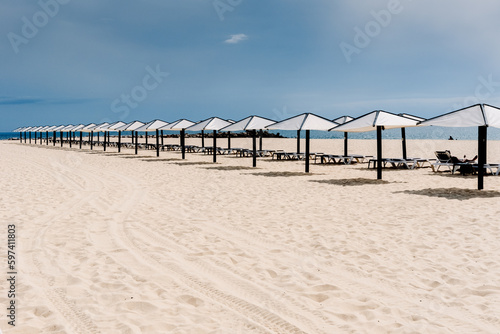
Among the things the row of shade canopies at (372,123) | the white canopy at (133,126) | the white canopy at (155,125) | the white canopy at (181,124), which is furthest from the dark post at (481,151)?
the white canopy at (133,126)

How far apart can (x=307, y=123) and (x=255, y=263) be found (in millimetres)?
9993

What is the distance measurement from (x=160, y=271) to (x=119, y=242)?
4.63 feet

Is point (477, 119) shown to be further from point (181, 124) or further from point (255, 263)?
point (181, 124)

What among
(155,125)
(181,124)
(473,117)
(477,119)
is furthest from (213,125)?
(477,119)

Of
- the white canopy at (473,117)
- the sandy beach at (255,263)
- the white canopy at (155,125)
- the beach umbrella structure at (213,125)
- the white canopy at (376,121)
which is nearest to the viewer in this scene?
the sandy beach at (255,263)

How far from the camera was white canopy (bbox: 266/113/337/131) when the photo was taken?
45.3ft

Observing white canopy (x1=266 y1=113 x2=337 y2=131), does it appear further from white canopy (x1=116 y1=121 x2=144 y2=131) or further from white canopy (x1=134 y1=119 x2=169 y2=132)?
white canopy (x1=116 y1=121 x2=144 y2=131)

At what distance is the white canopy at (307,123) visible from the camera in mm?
13805

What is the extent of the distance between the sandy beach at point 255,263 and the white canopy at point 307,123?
4975 mm

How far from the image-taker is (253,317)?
3.22m

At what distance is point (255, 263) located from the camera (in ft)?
15.0

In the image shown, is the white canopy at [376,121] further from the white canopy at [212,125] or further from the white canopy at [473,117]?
the white canopy at [212,125]

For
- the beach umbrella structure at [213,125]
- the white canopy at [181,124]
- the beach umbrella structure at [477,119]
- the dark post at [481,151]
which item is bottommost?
the dark post at [481,151]

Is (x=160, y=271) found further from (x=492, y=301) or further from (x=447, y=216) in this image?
(x=447, y=216)
